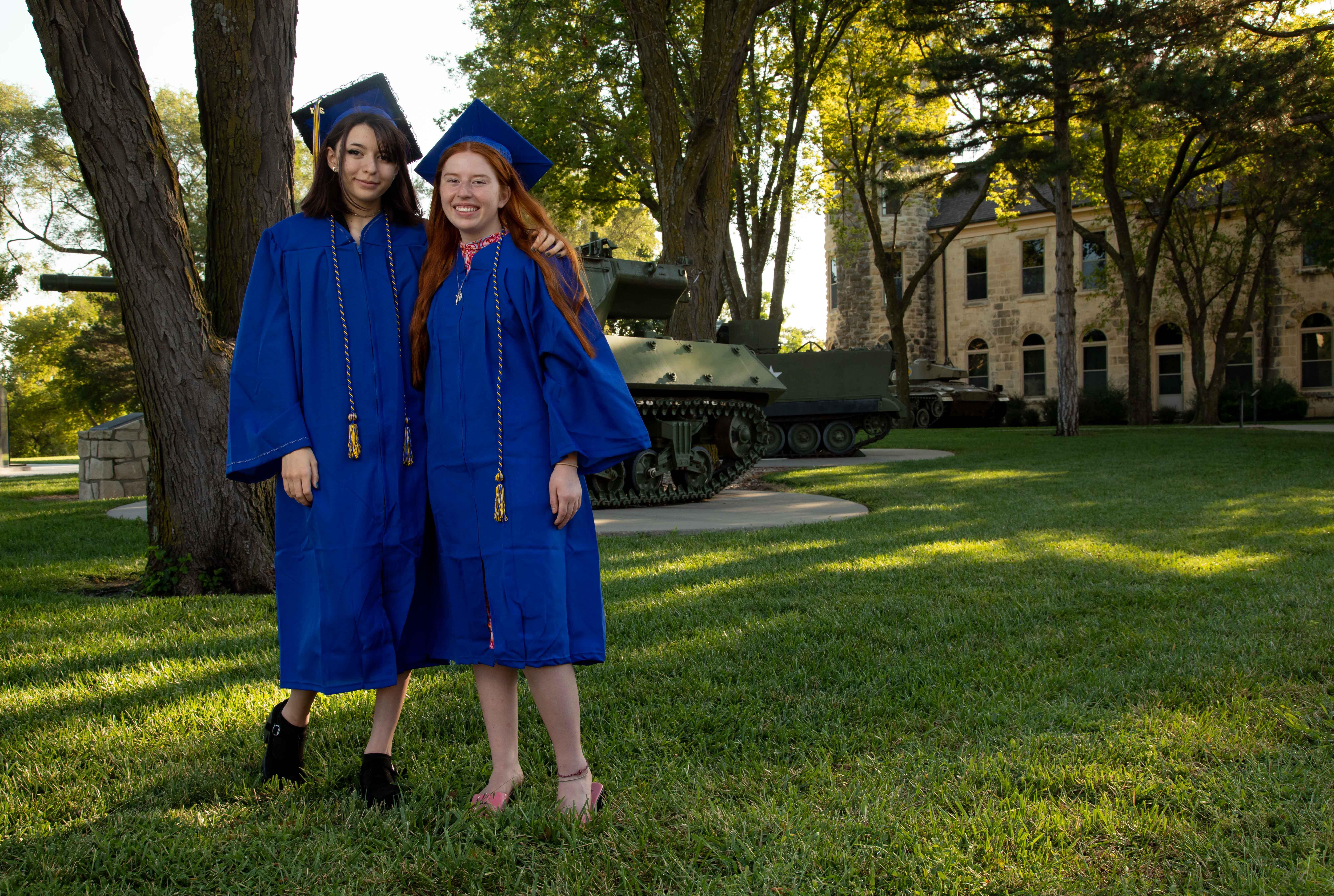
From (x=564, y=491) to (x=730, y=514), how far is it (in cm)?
662

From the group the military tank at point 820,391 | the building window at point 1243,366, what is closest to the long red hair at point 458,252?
the military tank at point 820,391

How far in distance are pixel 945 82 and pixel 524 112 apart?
1011 cm

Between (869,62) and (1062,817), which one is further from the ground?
(869,62)

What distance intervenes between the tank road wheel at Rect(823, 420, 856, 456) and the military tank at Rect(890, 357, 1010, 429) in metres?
10.2

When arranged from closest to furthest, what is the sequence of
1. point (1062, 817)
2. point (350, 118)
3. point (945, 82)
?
point (1062, 817) < point (350, 118) < point (945, 82)

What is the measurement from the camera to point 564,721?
2.53 meters

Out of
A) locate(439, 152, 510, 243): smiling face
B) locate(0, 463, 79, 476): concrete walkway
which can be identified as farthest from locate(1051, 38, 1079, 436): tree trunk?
locate(0, 463, 79, 476): concrete walkway

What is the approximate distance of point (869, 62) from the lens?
2338cm

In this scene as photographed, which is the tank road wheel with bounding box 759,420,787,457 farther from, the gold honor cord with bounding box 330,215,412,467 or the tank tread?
the gold honor cord with bounding box 330,215,412,467

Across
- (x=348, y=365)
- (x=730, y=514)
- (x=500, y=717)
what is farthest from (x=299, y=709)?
(x=730, y=514)

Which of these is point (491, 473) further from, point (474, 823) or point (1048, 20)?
point (1048, 20)

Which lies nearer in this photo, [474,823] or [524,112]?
[474,823]

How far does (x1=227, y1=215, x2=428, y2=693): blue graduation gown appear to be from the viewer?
2.49 m

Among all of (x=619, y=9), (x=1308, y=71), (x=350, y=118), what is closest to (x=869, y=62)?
(x=619, y=9)
